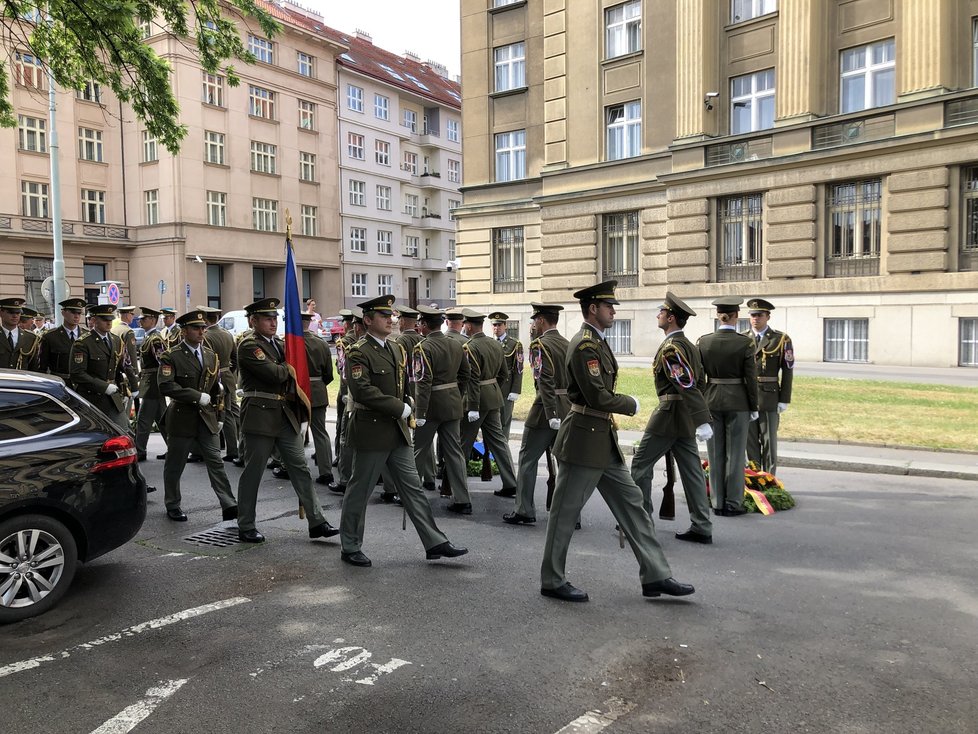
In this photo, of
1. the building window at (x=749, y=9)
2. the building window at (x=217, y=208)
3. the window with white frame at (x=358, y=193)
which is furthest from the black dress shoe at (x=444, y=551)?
the window with white frame at (x=358, y=193)

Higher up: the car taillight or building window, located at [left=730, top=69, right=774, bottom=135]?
building window, located at [left=730, top=69, right=774, bottom=135]

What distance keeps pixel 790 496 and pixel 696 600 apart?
345cm

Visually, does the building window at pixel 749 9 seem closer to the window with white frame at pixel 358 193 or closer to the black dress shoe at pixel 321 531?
the black dress shoe at pixel 321 531

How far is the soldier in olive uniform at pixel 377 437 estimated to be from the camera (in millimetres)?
6414

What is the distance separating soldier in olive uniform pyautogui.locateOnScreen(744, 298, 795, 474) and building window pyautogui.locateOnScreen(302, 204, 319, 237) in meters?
45.3

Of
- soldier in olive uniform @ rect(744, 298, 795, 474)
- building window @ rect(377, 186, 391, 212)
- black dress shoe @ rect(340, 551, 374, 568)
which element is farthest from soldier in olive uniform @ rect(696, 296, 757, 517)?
building window @ rect(377, 186, 391, 212)

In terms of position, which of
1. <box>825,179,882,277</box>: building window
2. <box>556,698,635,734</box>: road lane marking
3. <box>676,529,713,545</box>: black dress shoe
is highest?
<box>825,179,882,277</box>: building window

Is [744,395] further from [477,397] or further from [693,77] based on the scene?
[693,77]

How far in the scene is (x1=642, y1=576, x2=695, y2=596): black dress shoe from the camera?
18.1 ft

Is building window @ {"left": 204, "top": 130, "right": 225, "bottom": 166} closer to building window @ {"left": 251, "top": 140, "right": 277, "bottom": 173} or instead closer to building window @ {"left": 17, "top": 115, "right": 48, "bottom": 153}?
building window @ {"left": 251, "top": 140, "right": 277, "bottom": 173}

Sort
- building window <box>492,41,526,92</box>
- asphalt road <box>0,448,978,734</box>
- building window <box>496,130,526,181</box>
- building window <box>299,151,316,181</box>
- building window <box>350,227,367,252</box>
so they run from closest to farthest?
1. asphalt road <box>0,448,978,734</box>
2. building window <box>492,41,526,92</box>
3. building window <box>496,130,526,181</box>
4. building window <box>299,151,316,181</box>
5. building window <box>350,227,367,252</box>

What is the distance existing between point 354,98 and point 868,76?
127 ft

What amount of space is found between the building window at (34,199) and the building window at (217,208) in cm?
795

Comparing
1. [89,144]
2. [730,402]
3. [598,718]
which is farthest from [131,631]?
[89,144]
